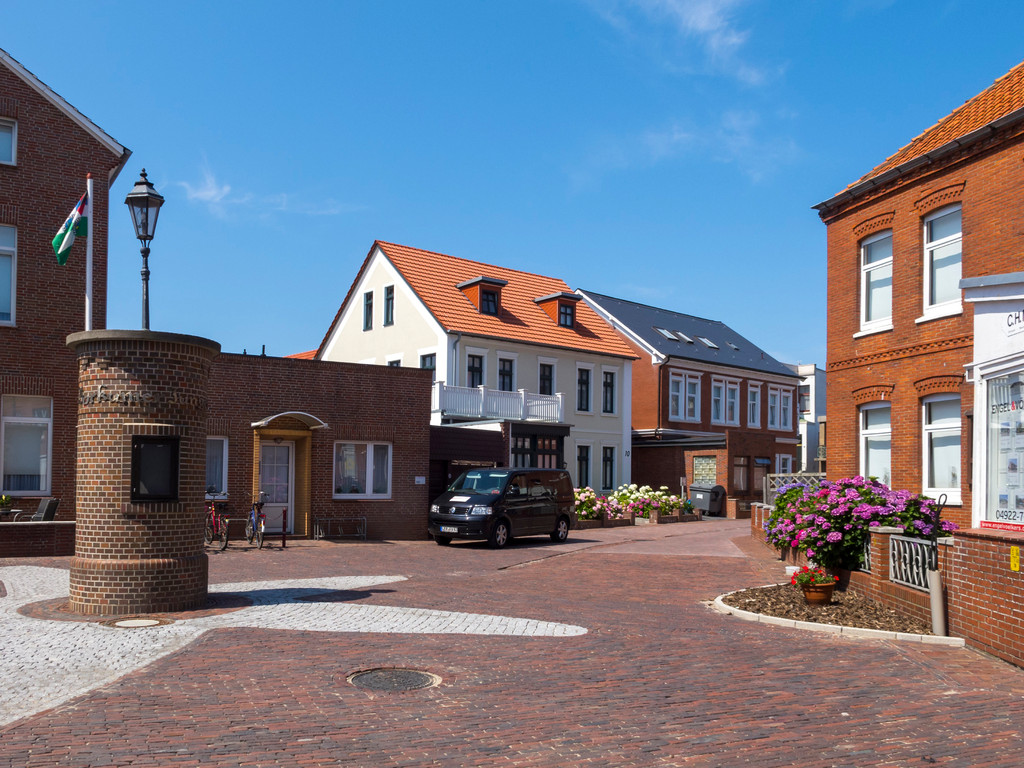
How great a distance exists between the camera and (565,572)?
56.3 ft

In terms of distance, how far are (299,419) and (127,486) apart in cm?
1138

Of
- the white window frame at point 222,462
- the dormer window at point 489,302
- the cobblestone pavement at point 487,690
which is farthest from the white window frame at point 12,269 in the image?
the dormer window at point 489,302

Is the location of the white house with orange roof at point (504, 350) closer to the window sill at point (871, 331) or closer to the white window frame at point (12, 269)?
the white window frame at point (12, 269)

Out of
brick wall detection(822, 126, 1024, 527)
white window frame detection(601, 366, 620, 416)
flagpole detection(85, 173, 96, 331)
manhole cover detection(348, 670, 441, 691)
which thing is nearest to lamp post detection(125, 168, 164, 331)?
→ manhole cover detection(348, 670, 441, 691)

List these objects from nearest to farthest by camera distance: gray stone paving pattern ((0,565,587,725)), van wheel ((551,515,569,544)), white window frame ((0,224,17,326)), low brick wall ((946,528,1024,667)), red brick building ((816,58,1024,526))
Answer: gray stone paving pattern ((0,565,587,725)) < low brick wall ((946,528,1024,667)) < red brick building ((816,58,1024,526)) < white window frame ((0,224,17,326)) < van wheel ((551,515,569,544))

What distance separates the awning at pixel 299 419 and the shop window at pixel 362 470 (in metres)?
1.30

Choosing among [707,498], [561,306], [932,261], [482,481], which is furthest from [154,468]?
[561,306]

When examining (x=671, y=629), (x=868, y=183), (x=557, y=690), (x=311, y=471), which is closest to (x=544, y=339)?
(x=311, y=471)

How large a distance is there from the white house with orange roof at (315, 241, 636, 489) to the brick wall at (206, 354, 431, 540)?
7660 mm

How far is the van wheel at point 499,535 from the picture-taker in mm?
21828

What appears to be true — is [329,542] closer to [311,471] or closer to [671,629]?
[311,471]

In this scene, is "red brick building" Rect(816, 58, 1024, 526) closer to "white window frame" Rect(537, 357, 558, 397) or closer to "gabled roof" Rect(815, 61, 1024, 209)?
"gabled roof" Rect(815, 61, 1024, 209)

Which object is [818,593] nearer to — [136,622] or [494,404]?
[136,622]

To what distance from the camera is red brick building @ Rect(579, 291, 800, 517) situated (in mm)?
40625
